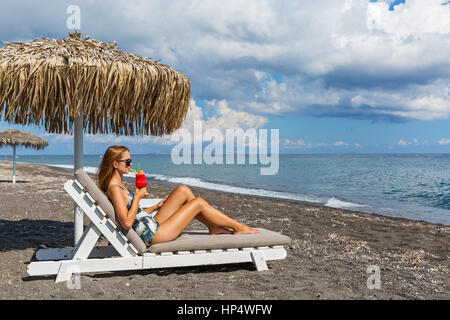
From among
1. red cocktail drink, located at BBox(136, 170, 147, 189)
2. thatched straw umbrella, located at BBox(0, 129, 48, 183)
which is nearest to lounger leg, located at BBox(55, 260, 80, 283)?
red cocktail drink, located at BBox(136, 170, 147, 189)

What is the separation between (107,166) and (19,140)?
1529cm

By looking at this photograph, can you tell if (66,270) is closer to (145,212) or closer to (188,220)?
(145,212)

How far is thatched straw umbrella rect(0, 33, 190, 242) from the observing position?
380 centimetres

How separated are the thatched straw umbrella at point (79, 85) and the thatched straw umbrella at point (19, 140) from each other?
14063 millimetres

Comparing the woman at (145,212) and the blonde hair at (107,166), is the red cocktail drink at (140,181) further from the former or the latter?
the blonde hair at (107,166)

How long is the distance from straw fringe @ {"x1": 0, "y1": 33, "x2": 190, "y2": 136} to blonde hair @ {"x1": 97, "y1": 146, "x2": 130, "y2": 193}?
43cm

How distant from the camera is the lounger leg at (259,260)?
401 cm

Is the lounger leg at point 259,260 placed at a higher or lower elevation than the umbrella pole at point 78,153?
lower

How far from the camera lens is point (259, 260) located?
13.3 ft

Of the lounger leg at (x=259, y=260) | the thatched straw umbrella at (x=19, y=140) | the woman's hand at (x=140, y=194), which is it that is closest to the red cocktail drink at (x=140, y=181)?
the woman's hand at (x=140, y=194)
